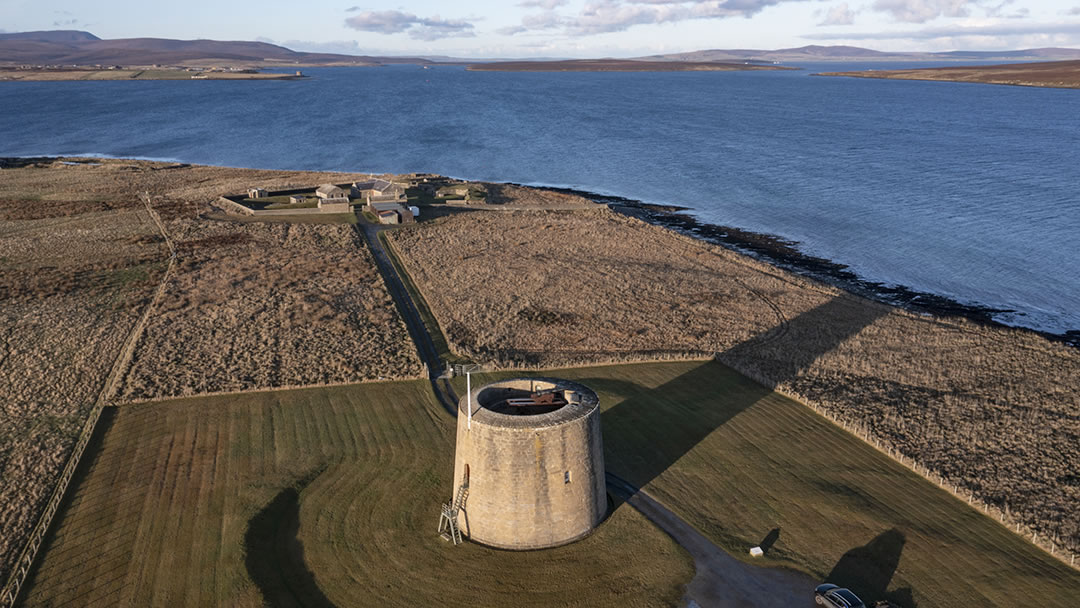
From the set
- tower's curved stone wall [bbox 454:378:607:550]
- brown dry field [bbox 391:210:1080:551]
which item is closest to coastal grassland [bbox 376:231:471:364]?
brown dry field [bbox 391:210:1080:551]

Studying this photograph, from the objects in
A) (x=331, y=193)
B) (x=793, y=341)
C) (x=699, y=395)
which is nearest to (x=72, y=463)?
(x=699, y=395)

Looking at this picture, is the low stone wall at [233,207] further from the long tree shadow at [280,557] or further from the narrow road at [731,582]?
the narrow road at [731,582]

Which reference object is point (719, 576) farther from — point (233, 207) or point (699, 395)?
point (233, 207)

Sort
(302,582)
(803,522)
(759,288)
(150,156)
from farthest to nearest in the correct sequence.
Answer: (150,156) < (759,288) < (803,522) < (302,582)

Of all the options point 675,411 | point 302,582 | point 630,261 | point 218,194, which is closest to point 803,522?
point 675,411

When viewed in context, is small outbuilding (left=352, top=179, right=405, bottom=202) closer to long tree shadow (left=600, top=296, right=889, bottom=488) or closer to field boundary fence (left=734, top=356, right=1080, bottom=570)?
long tree shadow (left=600, top=296, right=889, bottom=488)

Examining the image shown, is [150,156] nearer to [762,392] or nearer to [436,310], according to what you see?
[436,310]
